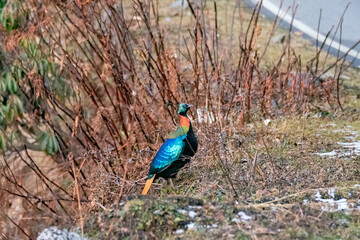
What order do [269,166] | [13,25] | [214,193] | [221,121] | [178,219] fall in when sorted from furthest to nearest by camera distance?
[13,25] < [221,121] < [269,166] < [214,193] < [178,219]

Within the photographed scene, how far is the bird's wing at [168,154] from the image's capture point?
117 inches

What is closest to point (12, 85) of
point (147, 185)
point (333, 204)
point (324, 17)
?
point (147, 185)

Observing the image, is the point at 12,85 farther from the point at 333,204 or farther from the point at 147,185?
the point at 333,204

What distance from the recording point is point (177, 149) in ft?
9.79

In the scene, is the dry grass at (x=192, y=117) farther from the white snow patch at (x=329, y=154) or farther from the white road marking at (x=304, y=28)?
the white road marking at (x=304, y=28)

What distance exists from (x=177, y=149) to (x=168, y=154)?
2.4 inches

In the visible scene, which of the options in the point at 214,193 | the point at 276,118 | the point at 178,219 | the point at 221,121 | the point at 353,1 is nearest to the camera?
the point at 178,219

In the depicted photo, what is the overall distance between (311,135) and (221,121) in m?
0.68

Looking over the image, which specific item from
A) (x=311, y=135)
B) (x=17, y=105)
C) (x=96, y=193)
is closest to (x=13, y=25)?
(x=17, y=105)

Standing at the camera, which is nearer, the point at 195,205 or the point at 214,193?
the point at 195,205

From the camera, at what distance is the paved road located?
6.58 m

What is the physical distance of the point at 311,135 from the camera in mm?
3764

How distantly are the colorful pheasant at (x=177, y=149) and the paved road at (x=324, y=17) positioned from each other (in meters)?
3.73

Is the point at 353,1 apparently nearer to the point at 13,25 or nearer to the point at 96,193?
the point at 13,25
